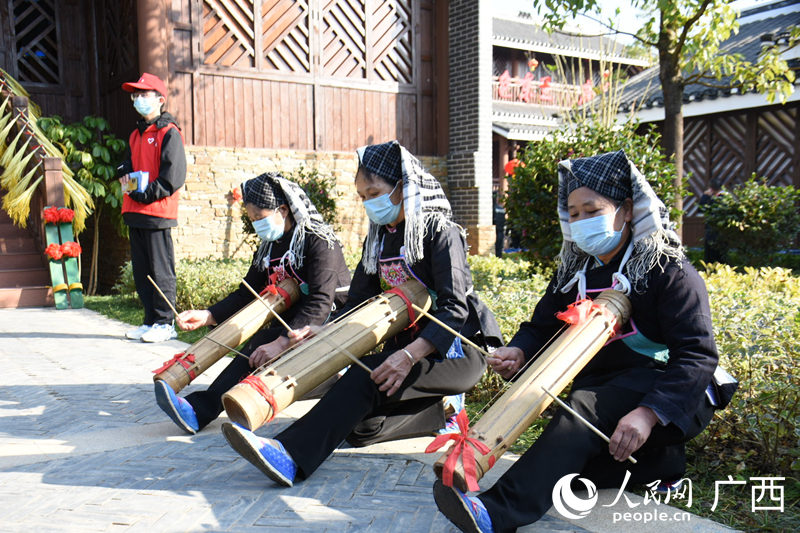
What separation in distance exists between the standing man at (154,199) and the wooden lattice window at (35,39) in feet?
19.1

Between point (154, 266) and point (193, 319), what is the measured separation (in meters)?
2.81

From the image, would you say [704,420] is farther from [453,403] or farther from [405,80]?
[405,80]

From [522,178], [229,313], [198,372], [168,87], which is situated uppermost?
[168,87]

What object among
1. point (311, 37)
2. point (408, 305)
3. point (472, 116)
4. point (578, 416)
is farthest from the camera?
point (472, 116)

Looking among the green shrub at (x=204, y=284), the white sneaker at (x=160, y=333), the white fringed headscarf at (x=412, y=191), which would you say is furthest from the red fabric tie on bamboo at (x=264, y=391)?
the green shrub at (x=204, y=284)

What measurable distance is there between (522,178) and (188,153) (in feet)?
16.1

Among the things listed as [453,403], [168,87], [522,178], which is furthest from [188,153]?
[453,403]

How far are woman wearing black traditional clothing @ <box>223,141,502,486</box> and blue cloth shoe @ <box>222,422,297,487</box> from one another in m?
0.01

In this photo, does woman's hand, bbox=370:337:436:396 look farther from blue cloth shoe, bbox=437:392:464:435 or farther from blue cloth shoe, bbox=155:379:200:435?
blue cloth shoe, bbox=155:379:200:435

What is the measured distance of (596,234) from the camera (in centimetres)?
272

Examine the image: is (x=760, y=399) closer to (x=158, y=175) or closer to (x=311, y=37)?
(x=158, y=175)

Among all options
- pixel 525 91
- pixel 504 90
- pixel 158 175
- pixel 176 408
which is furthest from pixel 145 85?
pixel 525 91

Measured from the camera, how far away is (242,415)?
2801 mm

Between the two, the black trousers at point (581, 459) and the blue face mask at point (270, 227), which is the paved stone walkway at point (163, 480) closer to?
the black trousers at point (581, 459)
